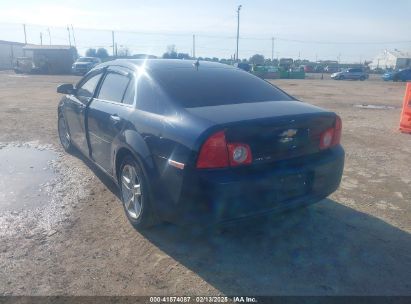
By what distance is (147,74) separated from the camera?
3.65 m

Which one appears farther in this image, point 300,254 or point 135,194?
point 135,194

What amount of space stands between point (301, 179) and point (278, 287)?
3.05 ft

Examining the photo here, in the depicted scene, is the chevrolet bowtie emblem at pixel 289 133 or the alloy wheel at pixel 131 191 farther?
the alloy wheel at pixel 131 191

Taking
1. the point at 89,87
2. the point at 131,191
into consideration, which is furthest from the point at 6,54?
the point at 131,191

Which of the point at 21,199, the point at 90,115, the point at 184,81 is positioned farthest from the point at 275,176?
the point at 21,199

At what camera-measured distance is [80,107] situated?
4.84 m

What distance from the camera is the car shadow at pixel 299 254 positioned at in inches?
107

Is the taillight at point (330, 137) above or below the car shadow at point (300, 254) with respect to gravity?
above

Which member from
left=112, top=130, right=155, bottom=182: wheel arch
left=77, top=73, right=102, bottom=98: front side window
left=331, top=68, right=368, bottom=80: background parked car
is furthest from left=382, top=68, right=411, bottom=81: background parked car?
left=112, top=130, right=155, bottom=182: wheel arch

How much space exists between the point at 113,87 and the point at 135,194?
143cm

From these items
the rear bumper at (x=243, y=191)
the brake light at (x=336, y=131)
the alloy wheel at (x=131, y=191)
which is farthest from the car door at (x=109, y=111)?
the brake light at (x=336, y=131)

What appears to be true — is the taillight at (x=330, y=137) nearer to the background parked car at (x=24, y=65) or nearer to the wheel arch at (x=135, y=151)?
the wheel arch at (x=135, y=151)

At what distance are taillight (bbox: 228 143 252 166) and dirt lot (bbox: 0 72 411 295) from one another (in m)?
0.64

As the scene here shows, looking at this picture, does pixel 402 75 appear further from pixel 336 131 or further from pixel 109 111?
pixel 109 111
